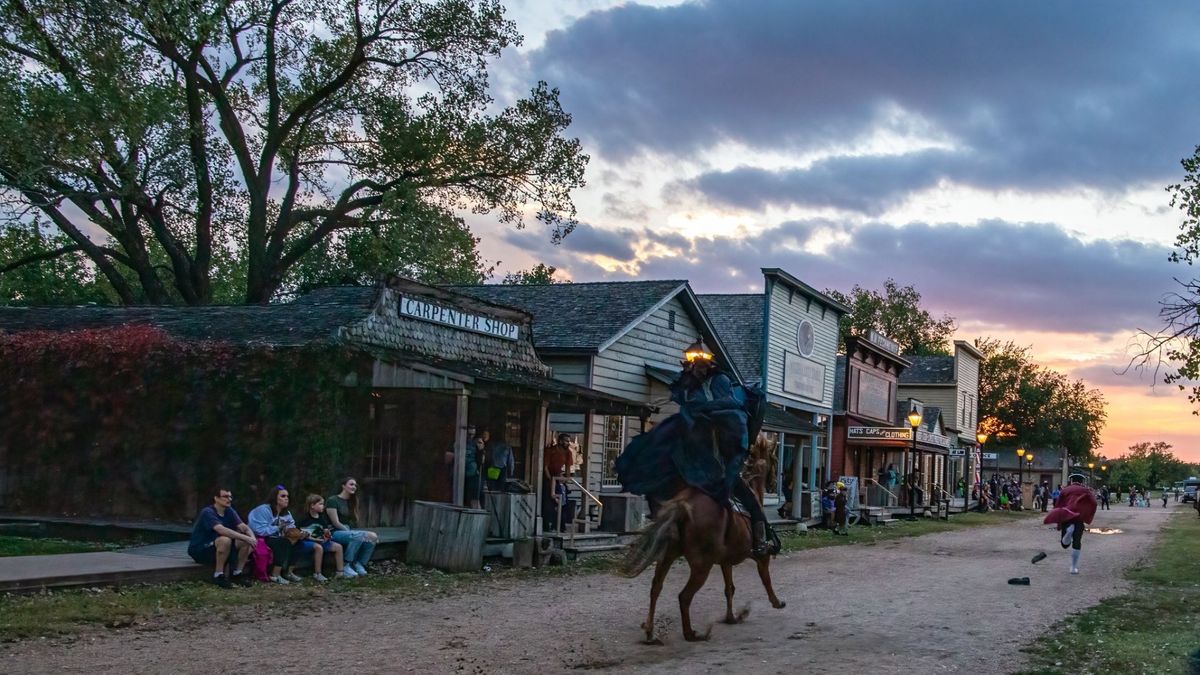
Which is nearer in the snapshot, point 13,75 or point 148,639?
point 148,639

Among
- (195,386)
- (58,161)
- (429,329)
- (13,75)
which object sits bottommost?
(195,386)

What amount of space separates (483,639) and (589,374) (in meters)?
13.8

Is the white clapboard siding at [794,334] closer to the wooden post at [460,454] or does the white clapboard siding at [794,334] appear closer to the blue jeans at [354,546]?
the wooden post at [460,454]

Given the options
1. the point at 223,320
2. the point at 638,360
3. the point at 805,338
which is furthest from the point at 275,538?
the point at 805,338

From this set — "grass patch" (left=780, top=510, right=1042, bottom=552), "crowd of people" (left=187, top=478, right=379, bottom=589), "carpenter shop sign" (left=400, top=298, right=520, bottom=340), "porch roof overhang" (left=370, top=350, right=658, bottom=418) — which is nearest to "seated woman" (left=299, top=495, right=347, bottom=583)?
"crowd of people" (left=187, top=478, right=379, bottom=589)

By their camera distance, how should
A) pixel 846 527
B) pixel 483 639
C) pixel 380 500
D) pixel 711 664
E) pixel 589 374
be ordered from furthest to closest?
pixel 846 527, pixel 589 374, pixel 380 500, pixel 483 639, pixel 711 664

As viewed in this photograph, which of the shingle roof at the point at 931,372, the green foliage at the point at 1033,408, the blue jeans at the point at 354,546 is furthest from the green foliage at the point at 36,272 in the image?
the green foliage at the point at 1033,408

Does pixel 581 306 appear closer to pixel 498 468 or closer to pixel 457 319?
pixel 457 319

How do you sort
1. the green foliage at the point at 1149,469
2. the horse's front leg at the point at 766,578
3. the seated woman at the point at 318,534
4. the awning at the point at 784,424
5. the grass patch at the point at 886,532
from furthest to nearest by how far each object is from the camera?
the green foliage at the point at 1149,469 < the awning at the point at 784,424 < the grass patch at the point at 886,532 < the seated woman at the point at 318,534 < the horse's front leg at the point at 766,578

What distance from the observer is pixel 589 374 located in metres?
23.5

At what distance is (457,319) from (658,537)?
10.2 meters

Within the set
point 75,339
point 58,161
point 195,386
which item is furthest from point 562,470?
point 58,161

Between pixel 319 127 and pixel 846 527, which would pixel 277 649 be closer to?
pixel 846 527

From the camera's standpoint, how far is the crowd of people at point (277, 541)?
12734 millimetres
